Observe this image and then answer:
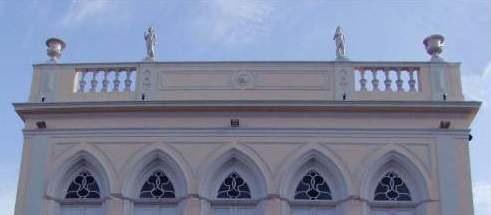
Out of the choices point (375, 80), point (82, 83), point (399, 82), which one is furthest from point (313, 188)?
point (82, 83)

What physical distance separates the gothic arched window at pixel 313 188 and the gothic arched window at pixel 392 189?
3.14 feet

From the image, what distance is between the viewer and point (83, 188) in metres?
15.3

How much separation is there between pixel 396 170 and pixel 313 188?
5.34 ft

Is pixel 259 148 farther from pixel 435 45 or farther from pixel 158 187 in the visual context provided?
pixel 435 45

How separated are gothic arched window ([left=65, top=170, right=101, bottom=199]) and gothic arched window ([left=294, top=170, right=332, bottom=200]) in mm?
3850

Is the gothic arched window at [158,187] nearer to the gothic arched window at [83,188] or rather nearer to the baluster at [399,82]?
the gothic arched window at [83,188]

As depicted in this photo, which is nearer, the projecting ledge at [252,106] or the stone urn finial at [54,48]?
the projecting ledge at [252,106]

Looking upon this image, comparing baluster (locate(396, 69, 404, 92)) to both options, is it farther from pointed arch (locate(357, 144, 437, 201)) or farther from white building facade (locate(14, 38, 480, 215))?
pointed arch (locate(357, 144, 437, 201))

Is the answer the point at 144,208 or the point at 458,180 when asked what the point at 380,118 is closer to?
the point at 458,180

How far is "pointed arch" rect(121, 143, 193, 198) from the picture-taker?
49.2 ft

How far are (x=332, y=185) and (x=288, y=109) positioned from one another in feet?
5.51

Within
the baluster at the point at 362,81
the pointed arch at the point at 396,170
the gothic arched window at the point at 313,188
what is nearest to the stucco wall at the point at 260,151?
the pointed arch at the point at 396,170

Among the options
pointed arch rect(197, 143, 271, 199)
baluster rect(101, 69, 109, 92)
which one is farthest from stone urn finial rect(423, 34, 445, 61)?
baluster rect(101, 69, 109, 92)

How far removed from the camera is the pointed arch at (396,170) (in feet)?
48.7
